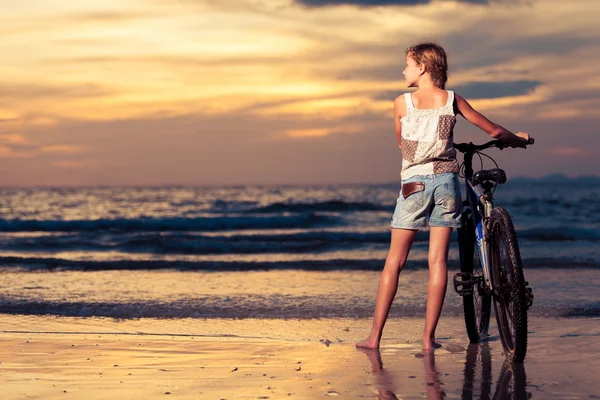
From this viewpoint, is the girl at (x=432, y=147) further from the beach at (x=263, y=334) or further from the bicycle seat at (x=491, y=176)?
the beach at (x=263, y=334)

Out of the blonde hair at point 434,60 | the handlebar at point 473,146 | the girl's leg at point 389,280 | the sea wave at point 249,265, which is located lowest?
the sea wave at point 249,265

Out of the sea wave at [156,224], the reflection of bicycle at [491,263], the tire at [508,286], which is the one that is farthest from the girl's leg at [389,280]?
the sea wave at [156,224]

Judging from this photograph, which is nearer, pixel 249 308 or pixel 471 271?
pixel 471 271

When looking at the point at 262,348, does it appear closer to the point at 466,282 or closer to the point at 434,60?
the point at 466,282

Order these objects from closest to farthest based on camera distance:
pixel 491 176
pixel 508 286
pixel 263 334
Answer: pixel 508 286, pixel 491 176, pixel 263 334

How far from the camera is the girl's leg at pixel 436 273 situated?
4402 millimetres

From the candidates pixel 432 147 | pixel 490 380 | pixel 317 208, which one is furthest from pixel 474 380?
pixel 317 208

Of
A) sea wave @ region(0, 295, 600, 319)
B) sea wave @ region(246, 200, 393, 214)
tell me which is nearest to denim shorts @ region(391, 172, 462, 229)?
sea wave @ region(0, 295, 600, 319)

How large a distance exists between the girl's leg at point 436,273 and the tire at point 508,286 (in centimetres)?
32

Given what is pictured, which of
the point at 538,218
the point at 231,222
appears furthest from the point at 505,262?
the point at 538,218

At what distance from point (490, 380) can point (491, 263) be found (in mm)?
749

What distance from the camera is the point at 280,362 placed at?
4.25 metres

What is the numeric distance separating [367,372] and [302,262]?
7.27 m

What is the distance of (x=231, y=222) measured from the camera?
73.8 ft
